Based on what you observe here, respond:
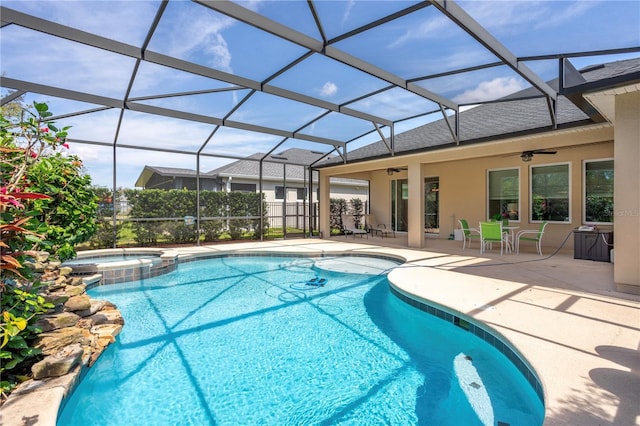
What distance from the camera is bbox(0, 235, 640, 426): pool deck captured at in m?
2.24

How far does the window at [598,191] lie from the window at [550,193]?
0.45 m

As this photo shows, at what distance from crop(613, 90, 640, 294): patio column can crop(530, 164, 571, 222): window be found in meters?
5.36

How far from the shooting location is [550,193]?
10000 mm

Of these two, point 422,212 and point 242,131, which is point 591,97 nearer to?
point 422,212

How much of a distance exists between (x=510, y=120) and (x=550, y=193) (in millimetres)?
3027

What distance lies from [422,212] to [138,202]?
9933 millimetres

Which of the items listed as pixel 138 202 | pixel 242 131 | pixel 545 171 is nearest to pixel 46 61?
pixel 242 131

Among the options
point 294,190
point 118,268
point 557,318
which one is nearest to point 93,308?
point 118,268

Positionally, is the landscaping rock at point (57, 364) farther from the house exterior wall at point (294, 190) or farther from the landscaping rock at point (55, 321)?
the house exterior wall at point (294, 190)

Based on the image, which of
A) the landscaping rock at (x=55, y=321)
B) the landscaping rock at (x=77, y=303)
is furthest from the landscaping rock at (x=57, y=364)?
the landscaping rock at (x=77, y=303)

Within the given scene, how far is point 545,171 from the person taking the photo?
33.1 ft

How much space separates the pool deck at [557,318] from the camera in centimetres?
224

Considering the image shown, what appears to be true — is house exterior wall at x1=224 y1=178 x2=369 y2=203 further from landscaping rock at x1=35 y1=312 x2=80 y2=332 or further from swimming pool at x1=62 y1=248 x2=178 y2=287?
landscaping rock at x1=35 y1=312 x2=80 y2=332

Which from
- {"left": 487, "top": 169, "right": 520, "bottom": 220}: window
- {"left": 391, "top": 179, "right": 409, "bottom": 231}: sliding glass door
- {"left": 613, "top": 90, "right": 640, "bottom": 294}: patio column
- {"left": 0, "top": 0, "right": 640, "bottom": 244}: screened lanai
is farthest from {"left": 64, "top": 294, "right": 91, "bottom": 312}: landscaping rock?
{"left": 391, "top": 179, "right": 409, "bottom": 231}: sliding glass door
